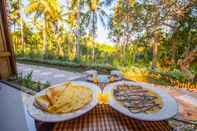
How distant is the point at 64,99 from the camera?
3.63ft

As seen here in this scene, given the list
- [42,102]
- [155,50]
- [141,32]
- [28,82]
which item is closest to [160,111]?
[42,102]

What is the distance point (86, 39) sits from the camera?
13.6ft

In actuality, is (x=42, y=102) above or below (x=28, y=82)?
above

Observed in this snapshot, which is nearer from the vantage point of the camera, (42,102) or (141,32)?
(42,102)

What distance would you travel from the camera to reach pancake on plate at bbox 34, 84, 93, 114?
1.02 metres

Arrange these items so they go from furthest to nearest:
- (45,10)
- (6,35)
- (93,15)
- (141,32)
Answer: (45,10)
(93,15)
(6,35)
(141,32)

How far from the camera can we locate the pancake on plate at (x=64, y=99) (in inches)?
40.0

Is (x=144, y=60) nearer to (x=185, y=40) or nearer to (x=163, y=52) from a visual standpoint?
(x=163, y=52)

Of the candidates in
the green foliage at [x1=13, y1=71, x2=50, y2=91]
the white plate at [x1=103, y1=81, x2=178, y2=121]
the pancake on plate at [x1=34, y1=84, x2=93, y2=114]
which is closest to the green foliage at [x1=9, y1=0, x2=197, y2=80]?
the green foliage at [x1=13, y1=71, x2=50, y2=91]

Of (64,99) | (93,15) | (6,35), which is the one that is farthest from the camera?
(93,15)

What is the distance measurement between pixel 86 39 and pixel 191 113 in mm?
2675

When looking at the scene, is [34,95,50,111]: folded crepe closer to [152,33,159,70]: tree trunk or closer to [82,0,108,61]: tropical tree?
[152,33,159,70]: tree trunk

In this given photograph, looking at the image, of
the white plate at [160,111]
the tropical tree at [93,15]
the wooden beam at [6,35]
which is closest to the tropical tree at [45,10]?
the tropical tree at [93,15]

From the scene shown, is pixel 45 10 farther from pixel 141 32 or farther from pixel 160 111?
pixel 160 111
